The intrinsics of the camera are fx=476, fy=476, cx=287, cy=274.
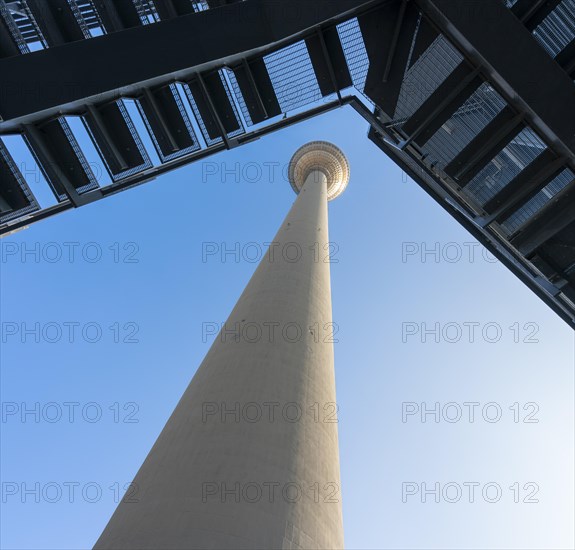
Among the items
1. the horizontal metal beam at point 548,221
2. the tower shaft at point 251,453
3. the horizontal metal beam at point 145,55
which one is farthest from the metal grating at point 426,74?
the tower shaft at point 251,453

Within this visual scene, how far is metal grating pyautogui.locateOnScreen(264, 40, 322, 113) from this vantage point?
976 centimetres

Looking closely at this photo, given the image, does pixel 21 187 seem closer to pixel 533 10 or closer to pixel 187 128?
pixel 187 128

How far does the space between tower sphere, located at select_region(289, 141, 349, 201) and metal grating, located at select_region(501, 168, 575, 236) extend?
2448cm

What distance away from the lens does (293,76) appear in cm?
1053

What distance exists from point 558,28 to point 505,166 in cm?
262

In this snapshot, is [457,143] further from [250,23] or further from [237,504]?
[237,504]

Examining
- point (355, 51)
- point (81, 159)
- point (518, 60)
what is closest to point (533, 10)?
point (518, 60)

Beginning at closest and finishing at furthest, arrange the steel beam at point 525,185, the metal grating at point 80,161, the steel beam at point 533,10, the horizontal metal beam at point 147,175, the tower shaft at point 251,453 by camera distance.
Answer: the tower shaft at point 251,453
the metal grating at point 80,161
the steel beam at point 533,10
the steel beam at point 525,185
the horizontal metal beam at point 147,175

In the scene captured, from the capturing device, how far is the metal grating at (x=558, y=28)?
8578mm

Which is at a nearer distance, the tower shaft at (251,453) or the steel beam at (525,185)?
the tower shaft at (251,453)

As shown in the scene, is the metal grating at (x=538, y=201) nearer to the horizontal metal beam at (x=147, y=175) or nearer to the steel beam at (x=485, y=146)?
the steel beam at (x=485, y=146)

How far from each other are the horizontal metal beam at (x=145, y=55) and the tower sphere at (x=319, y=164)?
83.9ft

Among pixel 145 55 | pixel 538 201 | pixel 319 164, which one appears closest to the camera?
pixel 145 55

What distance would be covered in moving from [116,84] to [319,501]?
23.6 feet
